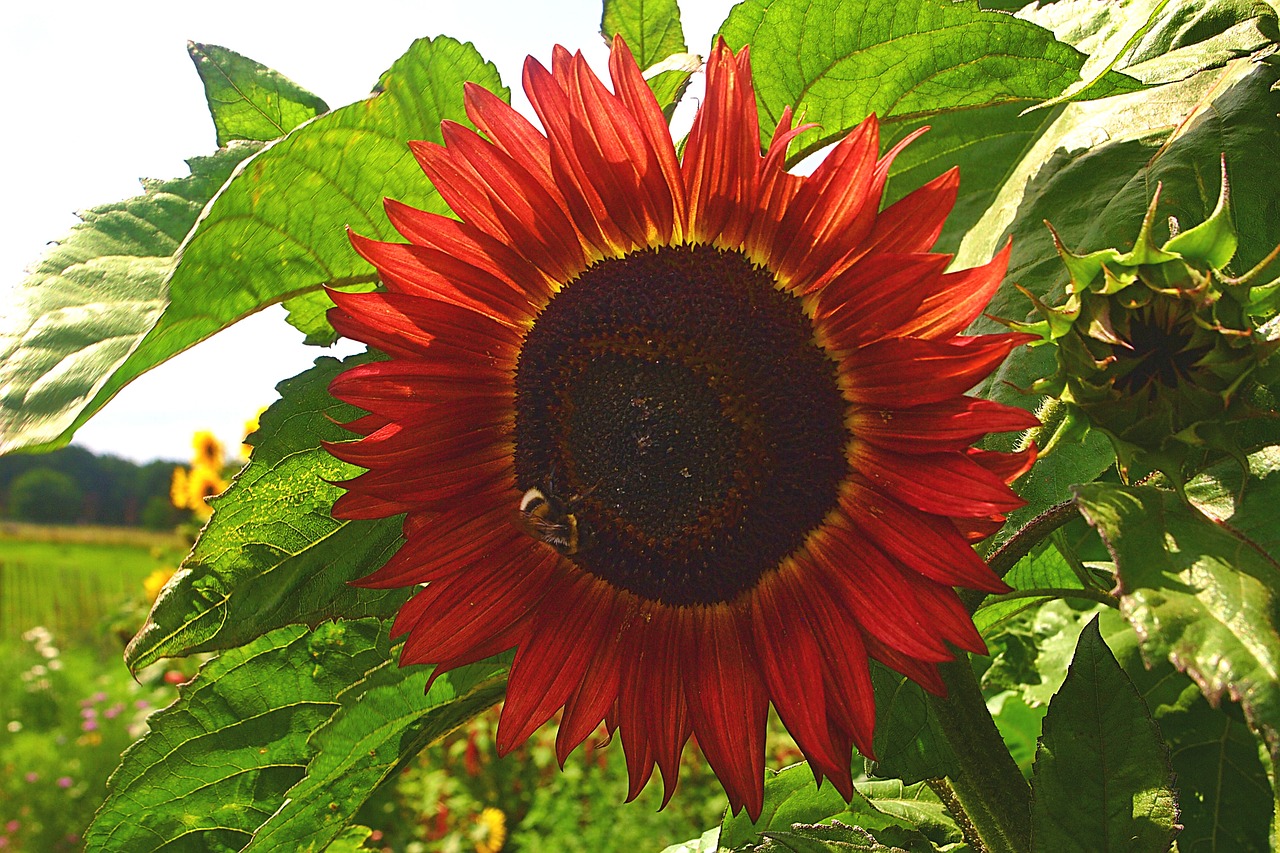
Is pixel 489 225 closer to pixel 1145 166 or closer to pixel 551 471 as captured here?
pixel 551 471

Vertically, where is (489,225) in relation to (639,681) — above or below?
above

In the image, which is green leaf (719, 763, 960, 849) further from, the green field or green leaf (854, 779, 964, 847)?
the green field

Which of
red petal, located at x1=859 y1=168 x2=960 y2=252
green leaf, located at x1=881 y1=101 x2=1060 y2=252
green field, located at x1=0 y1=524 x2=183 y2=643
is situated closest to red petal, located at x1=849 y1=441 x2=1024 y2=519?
red petal, located at x1=859 y1=168 x2=960 y2=252

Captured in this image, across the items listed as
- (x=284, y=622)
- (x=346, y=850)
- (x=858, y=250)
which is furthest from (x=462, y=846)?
(x=858, y=250)

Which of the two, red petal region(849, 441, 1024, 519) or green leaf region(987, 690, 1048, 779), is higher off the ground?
red petal region(849, 441, 1024, 519)

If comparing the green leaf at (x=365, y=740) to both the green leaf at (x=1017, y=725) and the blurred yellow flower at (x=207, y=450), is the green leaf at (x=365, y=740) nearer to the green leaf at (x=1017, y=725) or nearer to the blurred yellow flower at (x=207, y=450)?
the green leaf at (x=1017, y=725)

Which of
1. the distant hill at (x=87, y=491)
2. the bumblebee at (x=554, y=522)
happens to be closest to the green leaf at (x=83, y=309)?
the bumblebee at (x=554, y=522)
